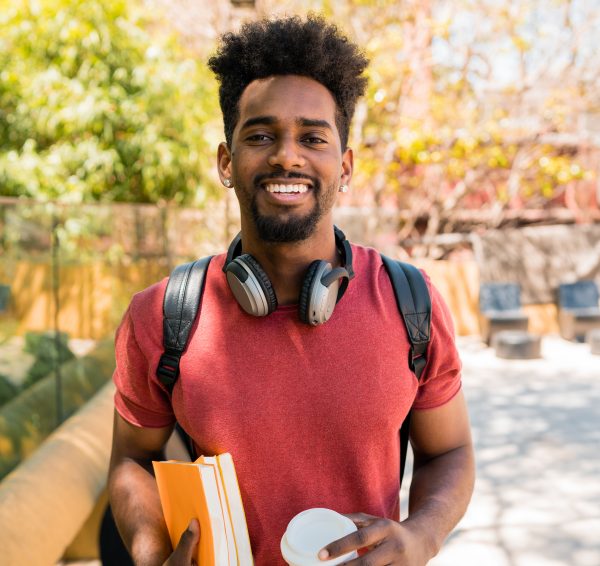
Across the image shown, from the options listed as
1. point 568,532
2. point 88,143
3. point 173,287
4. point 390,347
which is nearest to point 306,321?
point 390,347

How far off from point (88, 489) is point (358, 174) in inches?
400

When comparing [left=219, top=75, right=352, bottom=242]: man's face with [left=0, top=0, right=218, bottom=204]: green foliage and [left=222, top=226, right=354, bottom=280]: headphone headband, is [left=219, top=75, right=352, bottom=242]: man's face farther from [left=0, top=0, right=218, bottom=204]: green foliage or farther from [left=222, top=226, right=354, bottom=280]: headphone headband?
[left=0, top=0, right=218, bottom=204]: green foliage

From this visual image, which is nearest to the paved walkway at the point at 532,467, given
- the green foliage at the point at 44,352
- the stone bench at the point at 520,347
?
the stone bench at the point at 520,347

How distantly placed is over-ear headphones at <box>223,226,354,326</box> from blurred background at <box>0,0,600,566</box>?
0.86 metres

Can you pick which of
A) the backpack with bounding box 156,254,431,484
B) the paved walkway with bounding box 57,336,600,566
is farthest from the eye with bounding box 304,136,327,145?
the paved walkway with bounding box 57,336,600,566

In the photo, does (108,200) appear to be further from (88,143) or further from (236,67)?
(236,67)

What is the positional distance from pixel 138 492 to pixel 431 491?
712mm

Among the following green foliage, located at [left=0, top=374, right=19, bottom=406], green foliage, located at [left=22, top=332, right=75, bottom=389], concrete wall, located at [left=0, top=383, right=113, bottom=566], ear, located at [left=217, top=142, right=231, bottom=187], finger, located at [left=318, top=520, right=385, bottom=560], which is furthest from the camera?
green foliage, located at [left=22, top=332, right=75, bottom=389]

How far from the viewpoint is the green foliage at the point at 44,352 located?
3.81m

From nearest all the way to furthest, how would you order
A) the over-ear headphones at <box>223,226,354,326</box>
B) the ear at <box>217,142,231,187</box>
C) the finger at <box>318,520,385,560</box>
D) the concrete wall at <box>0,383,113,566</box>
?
1. the finger at <box>318,520,385,560</box>
2. the over-ear headphones at <box>223,226,354,326</box>
3. the ear at <box>217,142,231,187</box>
4. the concrete wall at <box>0,383,113,566</box>

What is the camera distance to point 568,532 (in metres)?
4.72

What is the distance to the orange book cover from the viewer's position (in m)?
1.39

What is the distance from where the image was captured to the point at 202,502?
1402 millimetres

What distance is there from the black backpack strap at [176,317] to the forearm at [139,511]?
0.92ft
